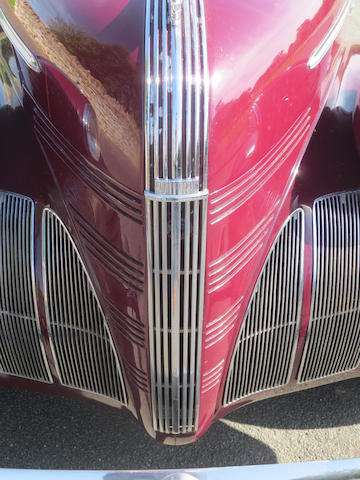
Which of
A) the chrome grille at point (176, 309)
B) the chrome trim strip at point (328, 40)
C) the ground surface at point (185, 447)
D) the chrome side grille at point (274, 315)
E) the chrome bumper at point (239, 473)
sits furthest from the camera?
the ground surface at point (185, 447)

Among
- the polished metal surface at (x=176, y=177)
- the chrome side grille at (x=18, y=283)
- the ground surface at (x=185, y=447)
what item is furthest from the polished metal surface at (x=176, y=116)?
the ground surface at (x=185, y=447)

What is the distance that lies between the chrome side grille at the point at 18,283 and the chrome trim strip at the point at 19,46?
44 cm

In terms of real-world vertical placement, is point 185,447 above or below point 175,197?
below

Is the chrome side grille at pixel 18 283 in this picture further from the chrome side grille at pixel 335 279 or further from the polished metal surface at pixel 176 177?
the chrome side grille at pixel 335 279

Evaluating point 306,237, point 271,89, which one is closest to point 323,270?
point 306,237

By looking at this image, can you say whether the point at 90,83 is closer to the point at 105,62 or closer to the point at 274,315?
the point at 105,62

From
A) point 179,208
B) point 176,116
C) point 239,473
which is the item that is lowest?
point 239,473

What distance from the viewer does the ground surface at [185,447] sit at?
2.42 metres

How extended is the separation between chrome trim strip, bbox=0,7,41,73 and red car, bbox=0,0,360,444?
0.01m

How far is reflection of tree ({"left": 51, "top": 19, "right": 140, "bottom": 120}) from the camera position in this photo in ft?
5.70

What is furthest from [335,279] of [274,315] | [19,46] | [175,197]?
[19,46]

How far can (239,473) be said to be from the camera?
5.19ft

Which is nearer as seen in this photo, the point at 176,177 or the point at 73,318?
the point at 176,177

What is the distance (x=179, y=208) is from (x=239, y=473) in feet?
2.26
